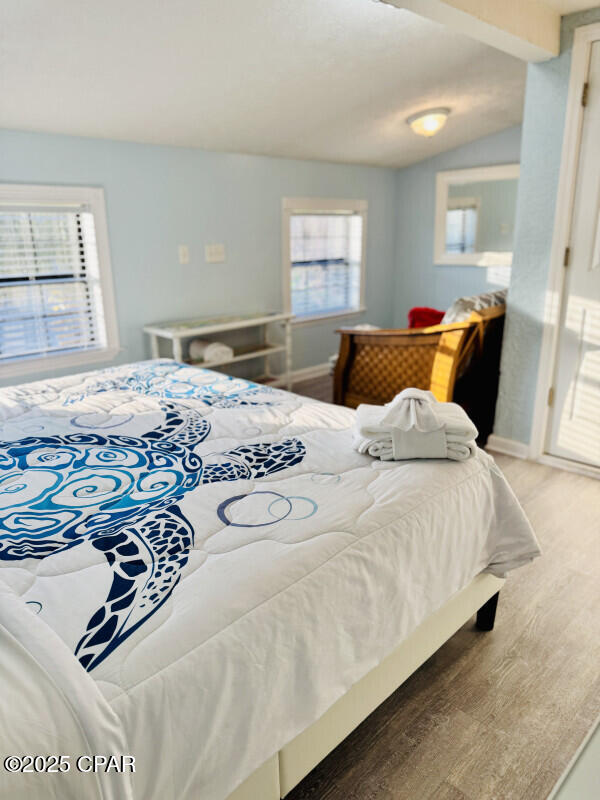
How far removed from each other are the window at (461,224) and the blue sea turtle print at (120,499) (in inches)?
166

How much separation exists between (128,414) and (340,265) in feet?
12.6

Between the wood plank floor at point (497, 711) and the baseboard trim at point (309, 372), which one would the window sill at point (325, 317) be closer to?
the baseboard trim at point (309, 372)

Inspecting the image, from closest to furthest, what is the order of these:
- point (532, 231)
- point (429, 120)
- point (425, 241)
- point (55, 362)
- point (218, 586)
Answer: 1. point (218, 586)
2. point (532, 231)
3. point (55, 362)
4. point (429, 120)
5. point (425, 241)

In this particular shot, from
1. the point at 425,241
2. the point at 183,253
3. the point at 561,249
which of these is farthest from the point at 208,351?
the point at 425,241

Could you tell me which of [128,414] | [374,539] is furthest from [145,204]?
[374,539]

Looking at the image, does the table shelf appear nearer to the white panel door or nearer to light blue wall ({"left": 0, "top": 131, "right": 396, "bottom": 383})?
light blue wall ({"left": 0, "top": 131, "right": 396, "bottom": 383})

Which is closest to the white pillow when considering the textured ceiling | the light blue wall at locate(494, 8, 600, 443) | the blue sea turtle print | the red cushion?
the light blue wall at locate(494, 8, 600, 443)

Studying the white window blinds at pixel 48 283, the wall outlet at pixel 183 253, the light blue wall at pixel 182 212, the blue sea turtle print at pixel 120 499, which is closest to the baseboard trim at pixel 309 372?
the light blue wall at pixel 182 212

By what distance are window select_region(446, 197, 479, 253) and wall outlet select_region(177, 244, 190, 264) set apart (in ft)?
9.09

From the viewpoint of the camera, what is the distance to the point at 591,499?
288 cm

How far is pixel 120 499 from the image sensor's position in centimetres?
147

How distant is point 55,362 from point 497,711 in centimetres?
310

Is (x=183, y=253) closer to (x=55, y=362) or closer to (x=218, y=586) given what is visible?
(x=55, y=362)

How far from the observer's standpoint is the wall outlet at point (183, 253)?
4.09 m
